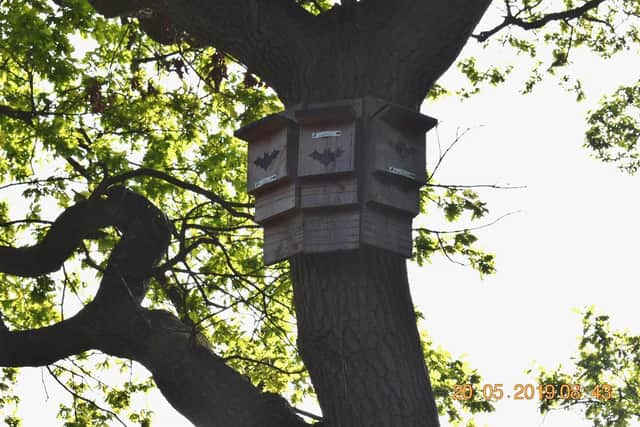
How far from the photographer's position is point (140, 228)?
6.05 metres

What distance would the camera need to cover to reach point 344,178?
4.62 meters

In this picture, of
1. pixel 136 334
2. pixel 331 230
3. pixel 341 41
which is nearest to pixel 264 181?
pixel 331 230

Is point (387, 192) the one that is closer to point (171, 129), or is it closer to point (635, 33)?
point (171, 129)

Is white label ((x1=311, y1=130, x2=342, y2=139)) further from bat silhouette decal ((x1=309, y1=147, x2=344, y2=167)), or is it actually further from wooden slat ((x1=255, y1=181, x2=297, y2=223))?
wooden slat ((x1=255, y1=181, x2=297, y2=223))

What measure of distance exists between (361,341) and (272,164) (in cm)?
116

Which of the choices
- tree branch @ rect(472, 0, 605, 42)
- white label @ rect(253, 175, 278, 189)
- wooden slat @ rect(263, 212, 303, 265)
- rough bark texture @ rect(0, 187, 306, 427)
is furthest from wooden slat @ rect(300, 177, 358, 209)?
tree branch @ rect(472, 0, 605, 42)

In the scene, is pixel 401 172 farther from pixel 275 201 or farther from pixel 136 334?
pixel 136 334

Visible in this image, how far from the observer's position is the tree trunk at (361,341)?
4.25 metres

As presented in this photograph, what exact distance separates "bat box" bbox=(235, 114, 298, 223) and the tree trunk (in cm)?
39

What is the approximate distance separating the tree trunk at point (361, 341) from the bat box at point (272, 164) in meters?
0.39

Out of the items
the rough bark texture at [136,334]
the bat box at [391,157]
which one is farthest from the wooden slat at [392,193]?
the rough bark texture at [136,334]

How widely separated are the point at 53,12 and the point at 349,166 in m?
3.67

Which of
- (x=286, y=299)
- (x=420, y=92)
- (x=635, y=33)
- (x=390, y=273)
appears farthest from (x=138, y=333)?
(x=635, y=33)
